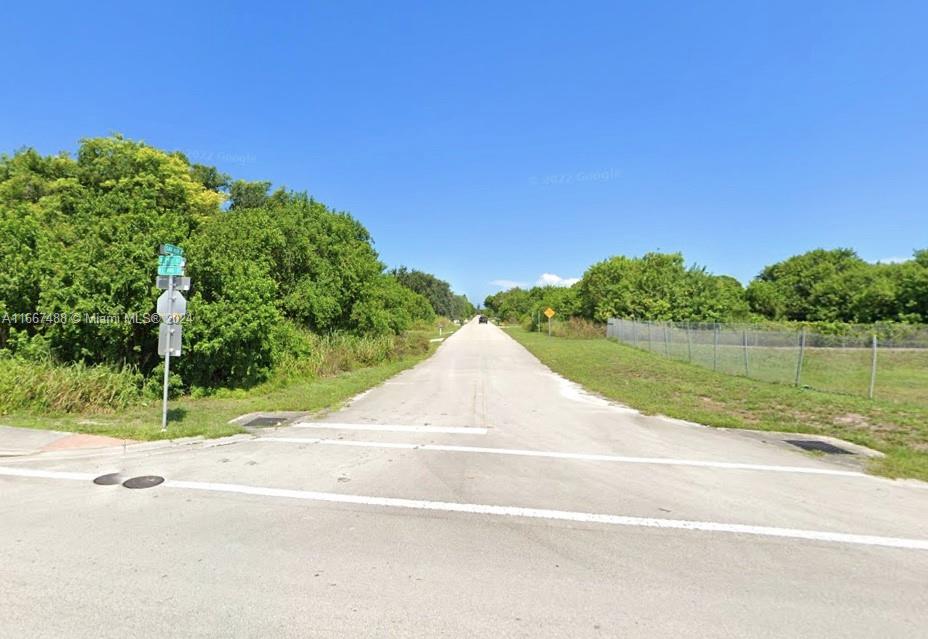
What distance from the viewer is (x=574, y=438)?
7.85 m

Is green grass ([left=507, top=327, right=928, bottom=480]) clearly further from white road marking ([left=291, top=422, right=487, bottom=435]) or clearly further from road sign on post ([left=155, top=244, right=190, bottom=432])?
road sign on post ([left=155, top=244, right=190, bottom=432])

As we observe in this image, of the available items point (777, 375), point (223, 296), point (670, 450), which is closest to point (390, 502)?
point (670, 450)

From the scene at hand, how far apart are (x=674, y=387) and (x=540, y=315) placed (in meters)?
50.1

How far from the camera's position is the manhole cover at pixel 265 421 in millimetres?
8742

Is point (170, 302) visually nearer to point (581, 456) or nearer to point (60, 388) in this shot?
point (60, 388)

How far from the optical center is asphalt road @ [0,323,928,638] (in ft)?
9.50

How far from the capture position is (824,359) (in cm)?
1498

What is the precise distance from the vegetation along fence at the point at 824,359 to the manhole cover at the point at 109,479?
14.7 m

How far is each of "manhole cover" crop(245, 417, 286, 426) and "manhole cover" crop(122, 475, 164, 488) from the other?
10.2 feet

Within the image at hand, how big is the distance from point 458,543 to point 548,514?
1.10 metres

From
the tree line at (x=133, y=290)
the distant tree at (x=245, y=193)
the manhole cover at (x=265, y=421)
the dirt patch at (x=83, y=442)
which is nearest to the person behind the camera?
the dirt patch at (x=83, y=442)

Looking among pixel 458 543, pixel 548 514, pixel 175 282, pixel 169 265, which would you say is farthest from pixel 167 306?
pixel 548 514

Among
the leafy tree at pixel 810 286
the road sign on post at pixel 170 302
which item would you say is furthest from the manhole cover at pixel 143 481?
the leafy tree at pixel 810 286

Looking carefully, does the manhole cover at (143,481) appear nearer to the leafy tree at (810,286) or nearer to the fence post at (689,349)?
the fence post at (689,349)
